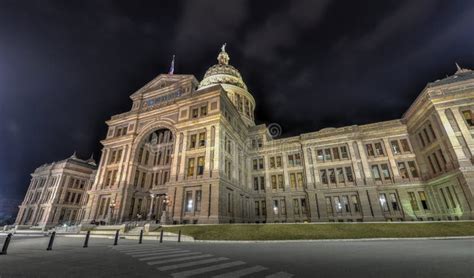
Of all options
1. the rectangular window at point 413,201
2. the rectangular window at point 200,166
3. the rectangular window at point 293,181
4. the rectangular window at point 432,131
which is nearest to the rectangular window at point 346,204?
the rectangular window at point 293,181

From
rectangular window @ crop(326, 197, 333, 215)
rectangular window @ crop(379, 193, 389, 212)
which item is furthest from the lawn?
rectangular window @ crop(326, 197, 333, 215)

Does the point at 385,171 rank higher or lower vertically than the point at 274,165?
lower

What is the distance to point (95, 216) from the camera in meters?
34.3

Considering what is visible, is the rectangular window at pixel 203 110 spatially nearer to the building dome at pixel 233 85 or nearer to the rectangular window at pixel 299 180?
the rectangular window at pixel 299 180

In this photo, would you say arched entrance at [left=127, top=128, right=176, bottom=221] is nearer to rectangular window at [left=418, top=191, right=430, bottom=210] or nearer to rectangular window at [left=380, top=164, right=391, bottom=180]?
rectangular window at [left=380, top=164, right=391, bottom=180]

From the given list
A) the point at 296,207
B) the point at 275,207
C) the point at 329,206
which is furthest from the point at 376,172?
the point at 275,207

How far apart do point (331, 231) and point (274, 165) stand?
933 inches

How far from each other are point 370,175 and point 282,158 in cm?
1489

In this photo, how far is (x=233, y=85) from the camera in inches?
2341

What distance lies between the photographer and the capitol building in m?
27.5

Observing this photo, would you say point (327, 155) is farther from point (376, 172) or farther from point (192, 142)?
point (192, 142)

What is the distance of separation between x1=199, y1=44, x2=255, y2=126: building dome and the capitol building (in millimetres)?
13842

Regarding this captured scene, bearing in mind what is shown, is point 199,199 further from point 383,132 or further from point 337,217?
point 383,132

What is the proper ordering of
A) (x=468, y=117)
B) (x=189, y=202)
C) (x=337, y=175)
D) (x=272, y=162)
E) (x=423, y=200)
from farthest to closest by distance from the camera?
(x=272, y=162) < (x=337, y=175) < (x=423, y=200) < (x=189, y=202) < (x=468, y=117)
